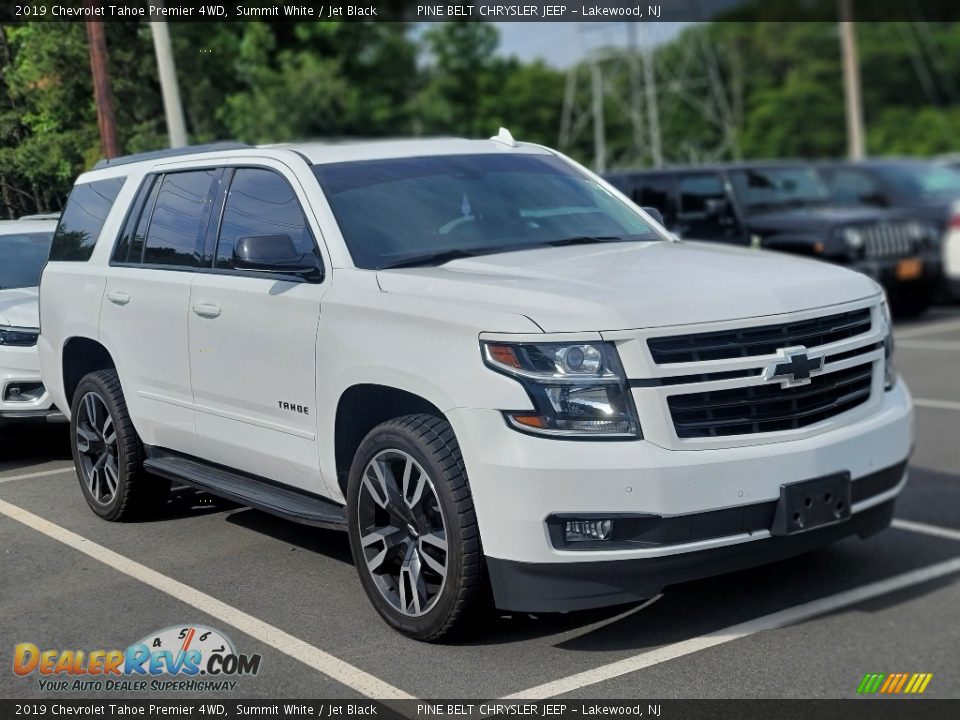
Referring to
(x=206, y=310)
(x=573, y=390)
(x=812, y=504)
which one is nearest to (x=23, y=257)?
(x=206, y=310)

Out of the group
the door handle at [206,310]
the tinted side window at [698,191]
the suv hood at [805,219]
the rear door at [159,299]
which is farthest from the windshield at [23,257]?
the suv hood at [805,219]

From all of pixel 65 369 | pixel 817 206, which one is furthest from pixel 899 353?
pixel 65 369

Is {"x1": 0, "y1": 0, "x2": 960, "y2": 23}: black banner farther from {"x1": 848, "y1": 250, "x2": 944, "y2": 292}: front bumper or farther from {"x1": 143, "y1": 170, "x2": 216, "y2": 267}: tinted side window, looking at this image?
{"x1": 848, "y1": 250, "x2": 944, "y2": 292}: front bumper

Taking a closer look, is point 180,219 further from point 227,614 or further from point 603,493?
point 603,493

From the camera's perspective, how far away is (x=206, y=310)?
5.62 meters

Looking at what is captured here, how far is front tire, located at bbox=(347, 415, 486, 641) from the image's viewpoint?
445 centimetres

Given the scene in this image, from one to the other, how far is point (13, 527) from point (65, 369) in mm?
979

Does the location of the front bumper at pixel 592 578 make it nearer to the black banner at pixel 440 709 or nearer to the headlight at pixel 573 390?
the black banner at pixel 440 709

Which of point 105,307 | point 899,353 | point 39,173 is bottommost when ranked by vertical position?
point 899,353

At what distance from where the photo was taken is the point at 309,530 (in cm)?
633

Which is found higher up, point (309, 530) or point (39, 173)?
point (39, 173)

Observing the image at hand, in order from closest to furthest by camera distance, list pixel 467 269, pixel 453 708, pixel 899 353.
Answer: pixel 453 708
pixel 467 269
pixel 899 353

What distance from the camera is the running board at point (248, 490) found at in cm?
515

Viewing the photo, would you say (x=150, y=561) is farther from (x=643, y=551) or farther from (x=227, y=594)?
(x=643, y=551)
